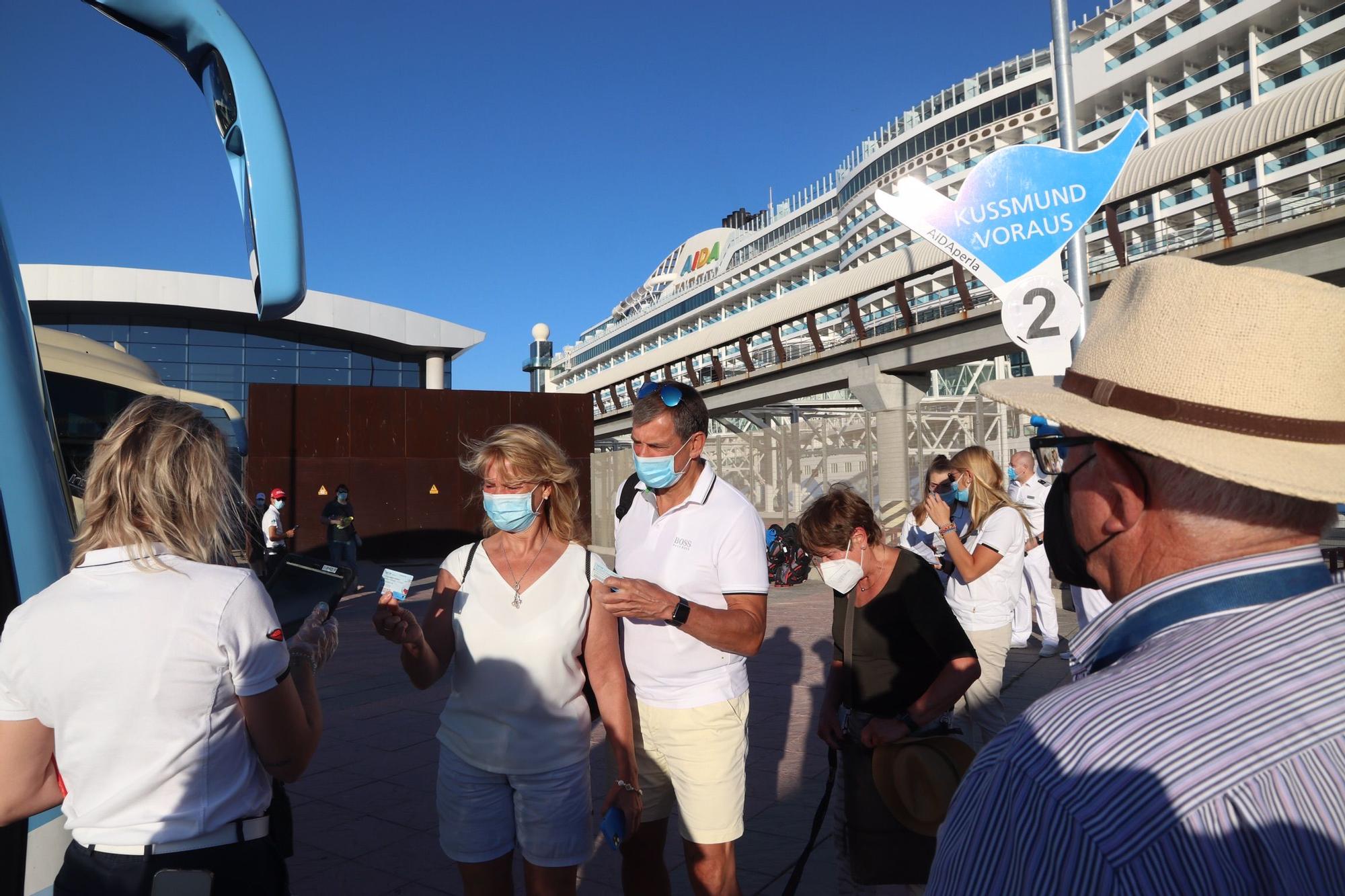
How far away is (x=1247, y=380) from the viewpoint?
108cm

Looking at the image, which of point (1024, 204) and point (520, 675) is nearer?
point (520, 675)

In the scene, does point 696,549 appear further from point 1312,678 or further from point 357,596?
point 357,596

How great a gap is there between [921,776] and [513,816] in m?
1.37

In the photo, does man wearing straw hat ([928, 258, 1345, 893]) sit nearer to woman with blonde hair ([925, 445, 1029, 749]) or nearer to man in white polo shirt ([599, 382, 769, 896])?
man in white polo shirt ([599, 382, 769, 896])

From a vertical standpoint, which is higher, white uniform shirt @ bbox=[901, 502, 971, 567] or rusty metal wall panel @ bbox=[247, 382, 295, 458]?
rusty metal wall panel @ bbox=[247, 382, 295, 458]

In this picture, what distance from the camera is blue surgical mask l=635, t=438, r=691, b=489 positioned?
10.2ft

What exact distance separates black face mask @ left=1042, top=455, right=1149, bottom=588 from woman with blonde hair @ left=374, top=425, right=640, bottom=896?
161cm

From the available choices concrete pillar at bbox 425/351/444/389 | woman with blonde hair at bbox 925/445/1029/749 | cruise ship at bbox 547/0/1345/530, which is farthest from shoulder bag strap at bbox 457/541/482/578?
concrete pillar at bbox 425/351/444/389

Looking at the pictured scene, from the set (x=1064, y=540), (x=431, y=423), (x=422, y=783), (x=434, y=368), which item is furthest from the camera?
(x=434, y=368)

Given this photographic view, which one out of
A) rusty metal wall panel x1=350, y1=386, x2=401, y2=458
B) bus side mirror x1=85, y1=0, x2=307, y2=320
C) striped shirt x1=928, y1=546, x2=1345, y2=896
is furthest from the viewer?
rusty metal wall panel x1=350, y1=386, x2=401, y2=458

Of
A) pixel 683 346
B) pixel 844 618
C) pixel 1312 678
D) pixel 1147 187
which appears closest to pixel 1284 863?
pixel 1312 678

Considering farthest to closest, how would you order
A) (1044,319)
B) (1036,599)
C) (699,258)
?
1. (699,258)
2. (1036,599)
3. (1044,319)

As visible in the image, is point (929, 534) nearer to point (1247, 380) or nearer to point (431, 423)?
point (1247, 380)

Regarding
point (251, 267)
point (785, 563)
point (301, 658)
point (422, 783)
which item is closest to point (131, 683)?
point (301, 658)
